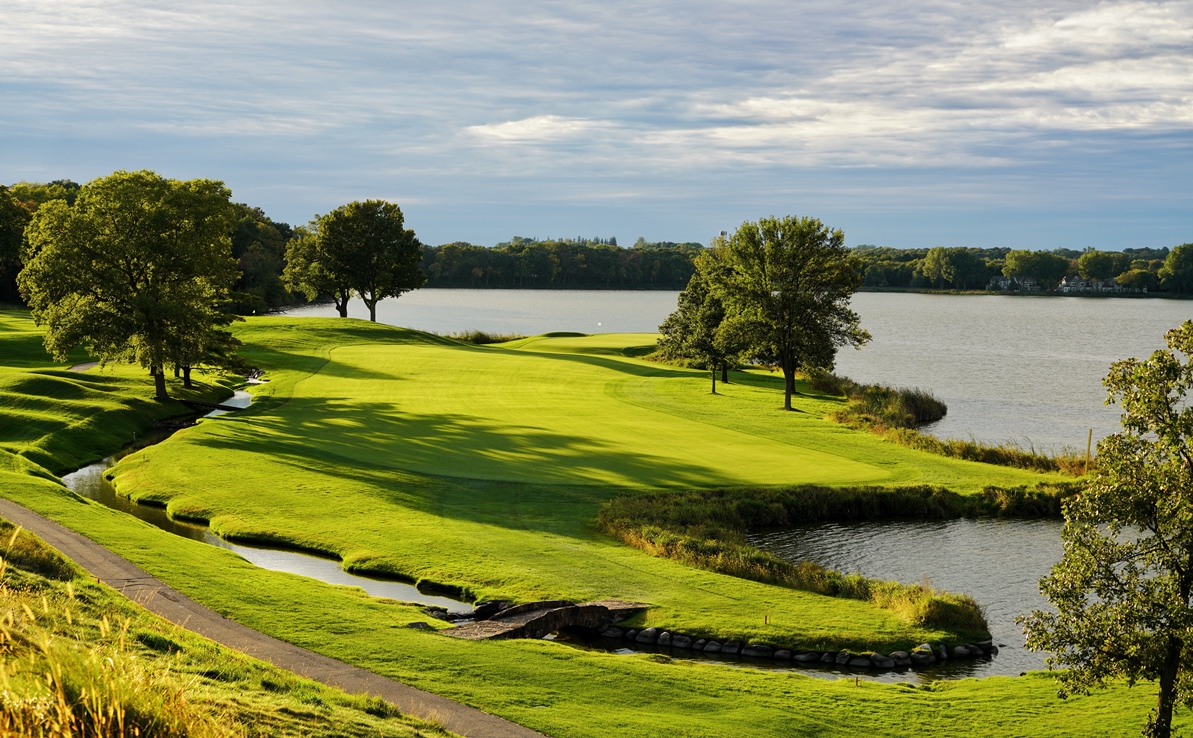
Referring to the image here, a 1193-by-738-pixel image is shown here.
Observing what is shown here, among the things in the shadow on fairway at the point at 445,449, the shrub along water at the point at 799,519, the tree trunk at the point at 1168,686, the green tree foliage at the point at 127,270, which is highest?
the green tree foliage at the point at 127,270

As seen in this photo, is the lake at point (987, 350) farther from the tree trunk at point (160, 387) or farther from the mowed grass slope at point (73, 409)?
the tree trunk at point (160, 387)

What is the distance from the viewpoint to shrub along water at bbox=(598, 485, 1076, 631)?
28.0 meters

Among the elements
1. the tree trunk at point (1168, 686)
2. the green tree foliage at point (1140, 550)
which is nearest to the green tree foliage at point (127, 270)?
the green tree foliage at point (1140, 550)

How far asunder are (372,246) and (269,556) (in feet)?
276

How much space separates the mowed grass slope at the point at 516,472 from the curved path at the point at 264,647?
8.01 m

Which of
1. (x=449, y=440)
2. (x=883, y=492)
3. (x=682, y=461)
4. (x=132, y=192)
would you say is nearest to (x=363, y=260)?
(x=132, y=192)

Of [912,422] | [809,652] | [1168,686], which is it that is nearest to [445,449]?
[809,652]

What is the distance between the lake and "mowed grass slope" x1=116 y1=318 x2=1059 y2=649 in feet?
47.6

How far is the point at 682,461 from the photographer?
150 feet

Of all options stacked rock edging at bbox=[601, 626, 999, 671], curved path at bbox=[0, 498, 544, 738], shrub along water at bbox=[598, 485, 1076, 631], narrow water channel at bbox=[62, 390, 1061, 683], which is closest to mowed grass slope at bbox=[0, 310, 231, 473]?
narrow water channel at bbox=[62, 390, 1061, 683]

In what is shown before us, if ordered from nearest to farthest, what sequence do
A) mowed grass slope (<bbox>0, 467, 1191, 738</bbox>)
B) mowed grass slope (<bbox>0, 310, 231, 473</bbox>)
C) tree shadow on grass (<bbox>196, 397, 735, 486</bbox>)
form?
mowed grass slope (<bbox>0, 467, 1191, 738</bbox>)
tree shadow on grass (<bbox>196, 397, 735, 486</bbox>)
mowed grass slope (<bbox>0, 310, 231, 473</bbox>)

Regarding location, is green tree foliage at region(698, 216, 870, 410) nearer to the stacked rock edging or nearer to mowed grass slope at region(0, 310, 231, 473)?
mowed grass slope at region(0, 310, 231, 473)

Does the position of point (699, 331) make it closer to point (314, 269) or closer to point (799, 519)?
point (799, 519)

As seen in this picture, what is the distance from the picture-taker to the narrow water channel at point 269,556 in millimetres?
28359
